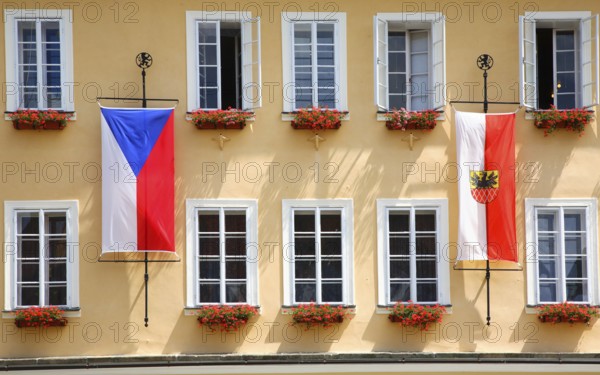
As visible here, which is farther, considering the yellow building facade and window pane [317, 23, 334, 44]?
window pane [317, 23, 334, 44]

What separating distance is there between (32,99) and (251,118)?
338 centimetres

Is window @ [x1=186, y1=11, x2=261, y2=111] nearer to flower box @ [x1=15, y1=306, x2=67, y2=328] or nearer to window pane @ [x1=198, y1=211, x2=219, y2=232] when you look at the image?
window pane @ [x1=198, y1=211, x2=219, y2=232]

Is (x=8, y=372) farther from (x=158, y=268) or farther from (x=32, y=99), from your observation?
(x=32, y=99)

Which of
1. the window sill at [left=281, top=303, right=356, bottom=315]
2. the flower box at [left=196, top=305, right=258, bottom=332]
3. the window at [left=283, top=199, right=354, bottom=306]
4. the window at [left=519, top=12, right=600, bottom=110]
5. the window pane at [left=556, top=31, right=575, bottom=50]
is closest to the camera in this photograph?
the flower box at [left=196, top=305, right=258, bottom=332]

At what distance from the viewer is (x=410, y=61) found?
18.8m

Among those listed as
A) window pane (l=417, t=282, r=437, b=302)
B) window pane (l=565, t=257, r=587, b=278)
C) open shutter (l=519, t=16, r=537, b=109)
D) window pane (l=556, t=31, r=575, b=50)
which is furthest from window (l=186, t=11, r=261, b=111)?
window pane (l=565, t=257, r=587, b=278)

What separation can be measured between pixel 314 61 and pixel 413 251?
10.8 ft

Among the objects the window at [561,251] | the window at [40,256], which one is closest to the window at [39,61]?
the window at [40,256]

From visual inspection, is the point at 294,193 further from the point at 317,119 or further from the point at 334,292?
the point at 334,292

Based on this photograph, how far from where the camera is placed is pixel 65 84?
18109 millimetres

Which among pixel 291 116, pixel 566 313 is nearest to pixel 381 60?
pixel 291 116

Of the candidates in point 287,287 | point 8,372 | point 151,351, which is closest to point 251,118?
point 287,287

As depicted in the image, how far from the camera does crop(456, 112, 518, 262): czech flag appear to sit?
17844 mm

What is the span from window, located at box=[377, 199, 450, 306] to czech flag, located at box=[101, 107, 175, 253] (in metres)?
3.27
